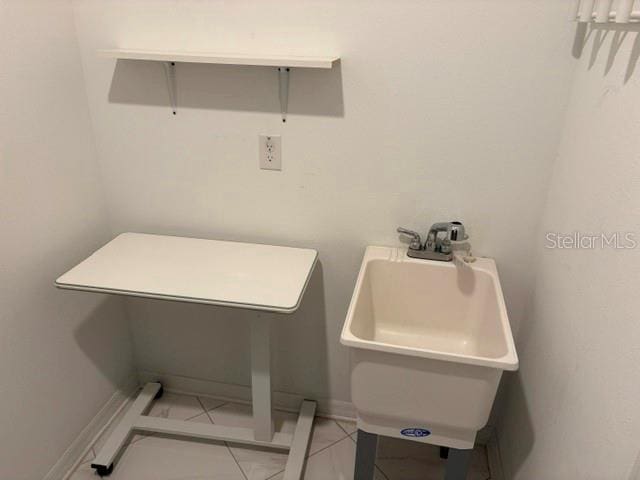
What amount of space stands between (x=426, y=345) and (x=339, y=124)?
0.77 meters

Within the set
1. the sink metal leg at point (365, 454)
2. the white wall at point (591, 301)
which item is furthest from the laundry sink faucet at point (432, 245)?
the sink metal leg at point (365, 454)

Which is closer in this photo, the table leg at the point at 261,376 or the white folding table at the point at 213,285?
the white folding table at the point at 213,285

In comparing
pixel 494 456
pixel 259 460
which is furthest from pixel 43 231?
pixel 494 456

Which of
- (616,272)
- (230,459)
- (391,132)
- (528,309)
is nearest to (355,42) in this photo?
(391,132)

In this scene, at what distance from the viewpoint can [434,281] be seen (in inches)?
58.8

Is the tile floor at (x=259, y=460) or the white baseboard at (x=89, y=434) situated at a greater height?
the white baseboard at (x=89, y=434)

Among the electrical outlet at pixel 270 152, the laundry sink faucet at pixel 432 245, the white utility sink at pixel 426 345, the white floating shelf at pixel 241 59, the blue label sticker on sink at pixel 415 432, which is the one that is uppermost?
the white floating shelf at pixel 241 59

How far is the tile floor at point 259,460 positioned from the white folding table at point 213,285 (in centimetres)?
5

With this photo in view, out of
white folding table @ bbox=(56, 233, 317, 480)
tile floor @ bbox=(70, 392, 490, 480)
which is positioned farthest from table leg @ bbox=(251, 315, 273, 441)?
tile floor @ bbox=(70, 392, 490, 480)

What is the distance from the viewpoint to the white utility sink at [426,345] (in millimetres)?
1104

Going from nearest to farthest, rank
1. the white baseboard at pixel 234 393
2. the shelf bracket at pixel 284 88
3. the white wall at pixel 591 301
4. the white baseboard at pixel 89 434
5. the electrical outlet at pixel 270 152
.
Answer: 1. the white wall at pixel 591 301
2. the shelf bracket at pixel 284 88
3. the electrical outlet at pixel 270 152
4. the white baseboard at pixel 89 434
5. the white baseboard at pixel 234 393

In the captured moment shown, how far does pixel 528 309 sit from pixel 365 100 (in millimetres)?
858

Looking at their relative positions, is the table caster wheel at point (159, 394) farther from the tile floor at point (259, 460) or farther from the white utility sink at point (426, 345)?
the white utility sink at point (426, 345)

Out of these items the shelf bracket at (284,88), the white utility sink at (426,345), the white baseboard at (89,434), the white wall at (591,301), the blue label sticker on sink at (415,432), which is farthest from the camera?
the white baseboard at (89,434)
